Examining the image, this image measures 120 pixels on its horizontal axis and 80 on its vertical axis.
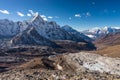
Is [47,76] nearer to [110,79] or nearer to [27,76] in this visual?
[27,76]

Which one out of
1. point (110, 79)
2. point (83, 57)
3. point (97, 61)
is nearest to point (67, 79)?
point (110, 79)

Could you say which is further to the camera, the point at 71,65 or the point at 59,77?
the point at 71,65

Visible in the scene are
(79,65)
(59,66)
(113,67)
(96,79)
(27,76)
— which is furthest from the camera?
(59,66)

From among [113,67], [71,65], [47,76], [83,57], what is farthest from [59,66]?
[47,76]

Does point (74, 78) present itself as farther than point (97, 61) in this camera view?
No

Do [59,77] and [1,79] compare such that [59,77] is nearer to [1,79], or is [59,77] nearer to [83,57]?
[1,79]

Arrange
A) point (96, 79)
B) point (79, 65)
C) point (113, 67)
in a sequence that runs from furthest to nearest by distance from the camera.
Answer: point (79, 65)
point (113, 67)
point (96, 79)
